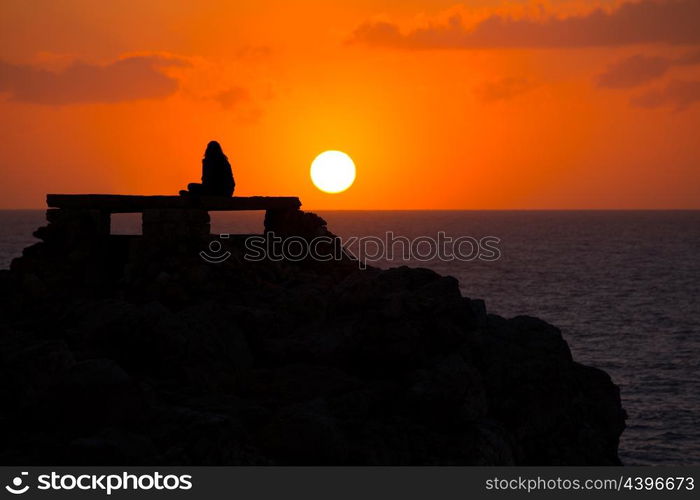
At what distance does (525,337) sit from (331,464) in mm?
6106

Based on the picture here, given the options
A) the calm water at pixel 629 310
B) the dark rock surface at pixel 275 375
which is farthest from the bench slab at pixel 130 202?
the calm water at pixel 629 310

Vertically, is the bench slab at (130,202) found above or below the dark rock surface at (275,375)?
above

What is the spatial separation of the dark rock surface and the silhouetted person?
2.58m

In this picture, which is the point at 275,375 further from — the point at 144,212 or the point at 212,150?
the point at 212,150

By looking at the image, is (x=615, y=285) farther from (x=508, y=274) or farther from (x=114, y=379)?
(x=114, y=379)

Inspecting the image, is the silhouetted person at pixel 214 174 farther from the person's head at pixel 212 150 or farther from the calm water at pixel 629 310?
the calm water at pixel 629 310

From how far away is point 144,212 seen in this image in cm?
2067

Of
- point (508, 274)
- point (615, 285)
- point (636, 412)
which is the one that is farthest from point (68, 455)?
point (508, 274)

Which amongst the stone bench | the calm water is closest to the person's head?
the stone bench

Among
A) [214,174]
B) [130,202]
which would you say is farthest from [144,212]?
[214,174]

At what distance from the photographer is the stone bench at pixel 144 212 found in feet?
66.9

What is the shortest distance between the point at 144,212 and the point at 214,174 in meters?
2.68

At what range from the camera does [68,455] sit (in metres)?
11.8

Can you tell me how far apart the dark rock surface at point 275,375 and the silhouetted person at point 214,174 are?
2.58m
